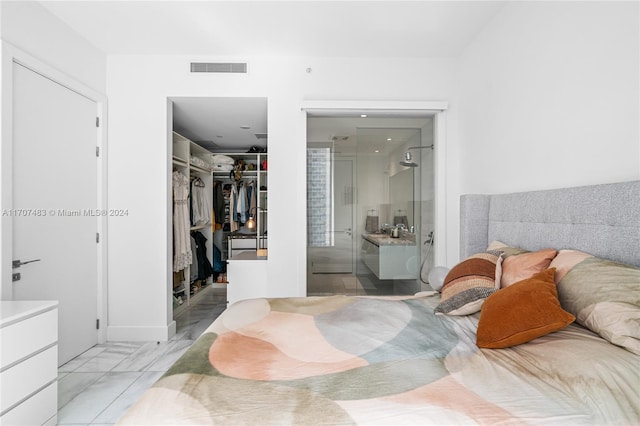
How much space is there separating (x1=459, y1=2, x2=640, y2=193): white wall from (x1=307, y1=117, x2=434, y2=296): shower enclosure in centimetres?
57

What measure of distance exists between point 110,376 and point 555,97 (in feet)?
11.2

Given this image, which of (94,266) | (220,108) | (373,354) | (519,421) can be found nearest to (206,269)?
(94,266)

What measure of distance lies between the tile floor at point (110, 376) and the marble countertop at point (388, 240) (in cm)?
198

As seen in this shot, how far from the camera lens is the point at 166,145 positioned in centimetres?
309

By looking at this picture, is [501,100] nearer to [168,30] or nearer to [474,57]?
[474,57]

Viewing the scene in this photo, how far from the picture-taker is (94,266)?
2.92 meters

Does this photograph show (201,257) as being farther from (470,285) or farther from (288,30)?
(470,285)

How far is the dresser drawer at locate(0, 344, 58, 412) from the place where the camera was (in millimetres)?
1531

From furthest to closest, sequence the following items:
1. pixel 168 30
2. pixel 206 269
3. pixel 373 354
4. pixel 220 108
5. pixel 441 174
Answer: pixel 206 269
pixel 220 108
pixel 441 174
pixel 168 30
pixel 373 354

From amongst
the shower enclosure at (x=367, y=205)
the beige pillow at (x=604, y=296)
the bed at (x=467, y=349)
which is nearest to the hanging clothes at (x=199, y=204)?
the shower enclosure at (x=367, y=205)

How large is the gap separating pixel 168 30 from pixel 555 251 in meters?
3.04

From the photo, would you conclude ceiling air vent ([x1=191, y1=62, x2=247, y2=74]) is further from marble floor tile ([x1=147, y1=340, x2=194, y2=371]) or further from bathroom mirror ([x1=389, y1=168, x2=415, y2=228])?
marble floor tile ([x1=147, y1=340, x2=194, y2=371])

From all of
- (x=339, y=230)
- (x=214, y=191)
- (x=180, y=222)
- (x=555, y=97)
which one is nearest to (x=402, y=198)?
(x=339, y=230)

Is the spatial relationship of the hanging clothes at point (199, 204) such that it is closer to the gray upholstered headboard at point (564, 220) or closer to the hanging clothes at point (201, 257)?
the hanging clothes at point (201, 257)
